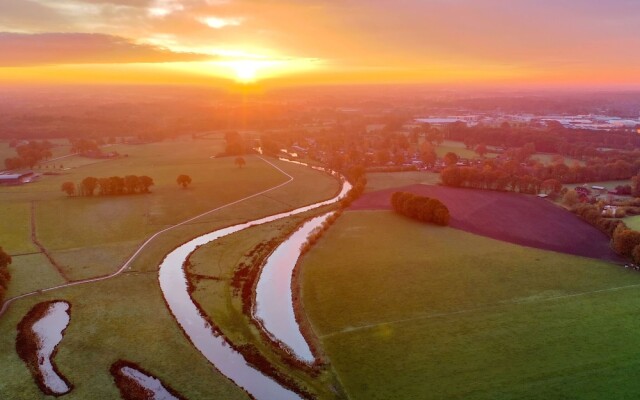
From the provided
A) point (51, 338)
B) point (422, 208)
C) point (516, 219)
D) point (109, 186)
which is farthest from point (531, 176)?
point (51, 338)

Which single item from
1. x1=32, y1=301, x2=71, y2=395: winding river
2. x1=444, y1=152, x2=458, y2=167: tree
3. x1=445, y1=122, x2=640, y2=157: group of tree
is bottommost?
x1=32, y1=301, x2=71, y2=395: winding river

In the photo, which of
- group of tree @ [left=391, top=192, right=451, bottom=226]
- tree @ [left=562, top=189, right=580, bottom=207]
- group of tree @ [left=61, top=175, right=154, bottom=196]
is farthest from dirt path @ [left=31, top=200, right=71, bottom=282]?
tree @ [left=562, top=189, right=580, bottom=207]

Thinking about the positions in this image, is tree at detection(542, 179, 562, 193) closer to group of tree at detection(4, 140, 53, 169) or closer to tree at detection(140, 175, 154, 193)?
tree at detection(140, 175, 154, 193)

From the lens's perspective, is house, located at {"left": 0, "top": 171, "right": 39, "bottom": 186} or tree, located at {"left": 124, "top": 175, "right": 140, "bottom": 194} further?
house, located at {"left": 0, "top": 171, "right": 39, "bottom": 186}

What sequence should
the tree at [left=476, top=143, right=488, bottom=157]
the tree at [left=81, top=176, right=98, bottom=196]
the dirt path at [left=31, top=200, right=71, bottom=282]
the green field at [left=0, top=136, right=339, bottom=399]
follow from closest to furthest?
the green field at [left=0, top=136, right=339, bottom=399]
the dirt path at [left=31, top=200, right=71, bottom=282]
the tree at [left=81, top=176, right=98, bottom=196]
the tree at [left=476, top=143, right=488, bottom=157]

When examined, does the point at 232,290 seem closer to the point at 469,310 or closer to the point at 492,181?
the point at 469,310

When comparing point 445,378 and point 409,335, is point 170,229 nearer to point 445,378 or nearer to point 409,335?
point 409,335

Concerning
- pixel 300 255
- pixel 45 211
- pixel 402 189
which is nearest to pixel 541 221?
pixel 402 189
